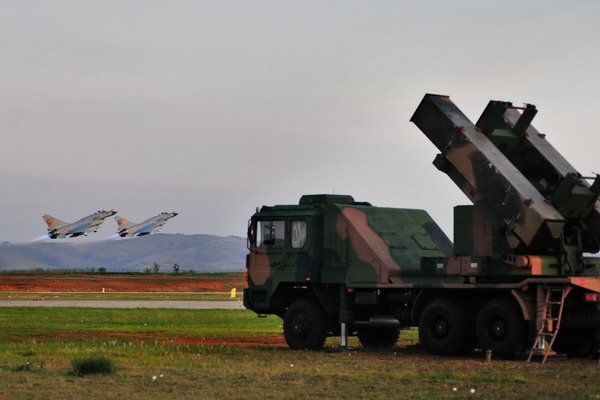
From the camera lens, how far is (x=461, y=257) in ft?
71.0

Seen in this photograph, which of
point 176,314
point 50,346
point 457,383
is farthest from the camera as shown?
point 176,314

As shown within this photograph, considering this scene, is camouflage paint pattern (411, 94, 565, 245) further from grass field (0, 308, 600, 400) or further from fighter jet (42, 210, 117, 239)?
fighter jet (42, 210, 117, 239)

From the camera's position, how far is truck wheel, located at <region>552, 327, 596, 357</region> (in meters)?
21.6

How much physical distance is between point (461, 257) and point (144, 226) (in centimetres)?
13092

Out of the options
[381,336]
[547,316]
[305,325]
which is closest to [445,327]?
[547,316]

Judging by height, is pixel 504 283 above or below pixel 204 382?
above

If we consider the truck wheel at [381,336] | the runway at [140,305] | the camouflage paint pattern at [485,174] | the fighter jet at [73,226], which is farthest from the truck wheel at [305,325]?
the fighter jet at [73,226]

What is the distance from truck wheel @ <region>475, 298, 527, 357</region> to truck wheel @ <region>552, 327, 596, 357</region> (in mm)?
1588

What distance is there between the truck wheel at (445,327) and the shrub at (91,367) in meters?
7.41

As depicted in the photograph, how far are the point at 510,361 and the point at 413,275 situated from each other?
365cm

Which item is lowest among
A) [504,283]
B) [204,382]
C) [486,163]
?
[204,382]

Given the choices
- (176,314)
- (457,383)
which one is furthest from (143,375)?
(176,314)

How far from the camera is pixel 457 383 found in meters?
16.2

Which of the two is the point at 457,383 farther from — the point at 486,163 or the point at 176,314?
the point at 176,314
